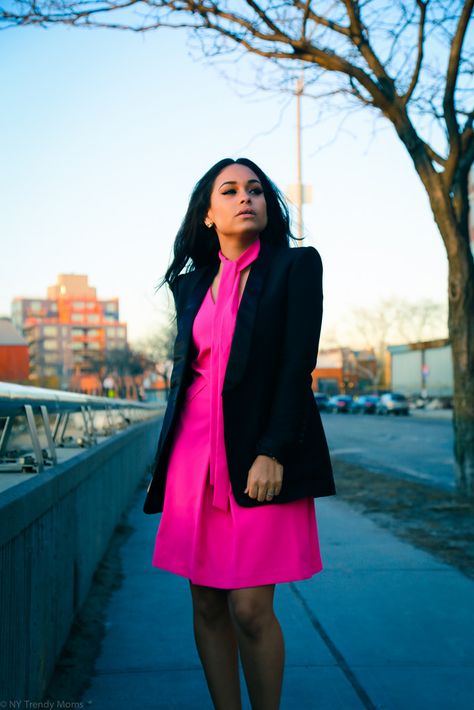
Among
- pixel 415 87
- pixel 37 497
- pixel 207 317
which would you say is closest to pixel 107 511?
pixel 37 497

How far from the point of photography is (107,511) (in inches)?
239

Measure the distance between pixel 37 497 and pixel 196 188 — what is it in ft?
4.13

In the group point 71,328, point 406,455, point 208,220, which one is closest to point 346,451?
point 406,455

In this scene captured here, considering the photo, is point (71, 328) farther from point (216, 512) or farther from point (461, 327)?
point (216, 512)

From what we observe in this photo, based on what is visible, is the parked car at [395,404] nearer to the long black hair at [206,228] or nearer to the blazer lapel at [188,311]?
the long black hair at [206,228]

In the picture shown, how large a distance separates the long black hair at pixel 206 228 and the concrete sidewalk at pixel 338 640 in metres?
1.66

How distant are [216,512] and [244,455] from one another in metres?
0.21

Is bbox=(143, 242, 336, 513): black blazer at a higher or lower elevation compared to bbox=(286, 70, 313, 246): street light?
lower

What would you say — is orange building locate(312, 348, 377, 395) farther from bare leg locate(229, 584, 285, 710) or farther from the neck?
bare leg locate(229, 584, 285, 710)

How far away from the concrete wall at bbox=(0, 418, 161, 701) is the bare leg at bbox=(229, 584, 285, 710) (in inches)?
26.9

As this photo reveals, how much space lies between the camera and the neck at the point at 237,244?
2875 mm

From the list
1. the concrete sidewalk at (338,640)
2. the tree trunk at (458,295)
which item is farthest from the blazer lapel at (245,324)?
the tree trunk at (458,295)

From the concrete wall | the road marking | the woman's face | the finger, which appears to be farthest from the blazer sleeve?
the road marking

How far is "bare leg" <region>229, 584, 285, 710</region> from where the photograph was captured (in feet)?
8.07
